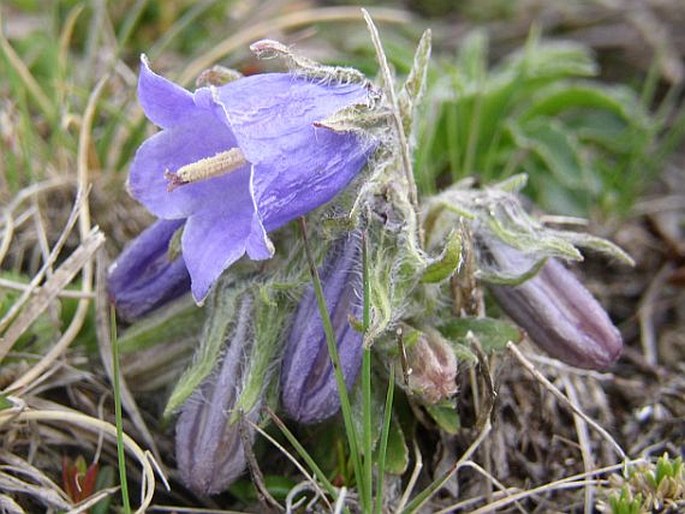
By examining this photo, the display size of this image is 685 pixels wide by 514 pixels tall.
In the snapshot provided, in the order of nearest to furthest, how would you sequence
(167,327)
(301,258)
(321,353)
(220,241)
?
(220,241)
(321,353)
(301,258)
(167,327)

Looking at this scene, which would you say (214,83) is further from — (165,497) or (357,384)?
(165,497)

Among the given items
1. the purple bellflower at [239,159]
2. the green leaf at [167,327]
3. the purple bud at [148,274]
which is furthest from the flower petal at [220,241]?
the green leaf at [167,327]

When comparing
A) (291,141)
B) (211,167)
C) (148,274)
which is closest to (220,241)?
(211,167)

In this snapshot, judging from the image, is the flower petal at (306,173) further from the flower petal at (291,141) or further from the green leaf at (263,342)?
the green leaf at (263,342)

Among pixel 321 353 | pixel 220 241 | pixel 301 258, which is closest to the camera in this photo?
pixel 220 241

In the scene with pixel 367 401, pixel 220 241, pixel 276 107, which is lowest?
pixel 367 401

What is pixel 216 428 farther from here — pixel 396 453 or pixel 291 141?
pixel 291 141
